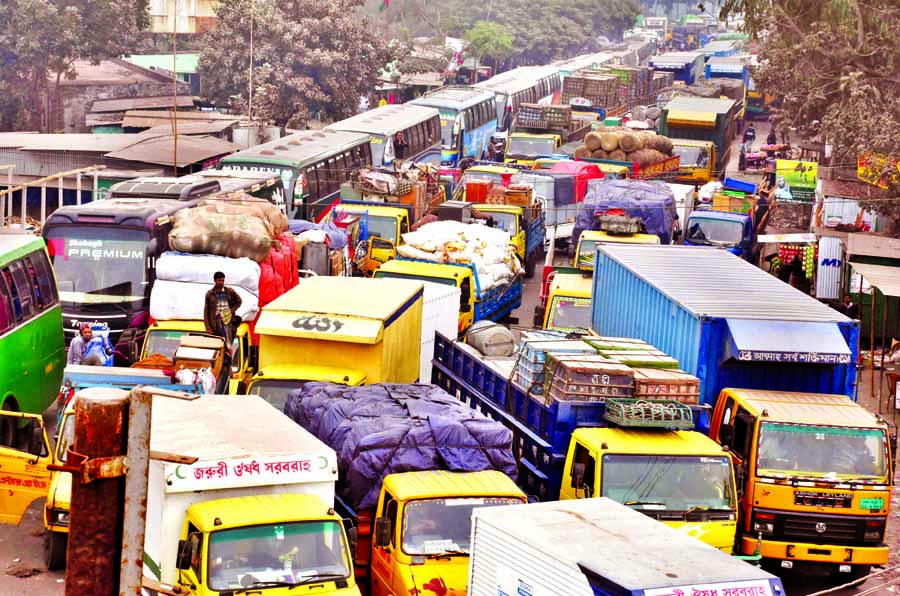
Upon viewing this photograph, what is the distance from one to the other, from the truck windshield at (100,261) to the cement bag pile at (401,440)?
7565mm

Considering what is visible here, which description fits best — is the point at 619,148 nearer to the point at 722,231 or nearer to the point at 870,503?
the point at 722,231

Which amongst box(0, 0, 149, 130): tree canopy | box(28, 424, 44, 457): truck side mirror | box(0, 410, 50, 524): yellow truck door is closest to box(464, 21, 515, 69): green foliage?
box(0, 0, 149, 130): tree canopy

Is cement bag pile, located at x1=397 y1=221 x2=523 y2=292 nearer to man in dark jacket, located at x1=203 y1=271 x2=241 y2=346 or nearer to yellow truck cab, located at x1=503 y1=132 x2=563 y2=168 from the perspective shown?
man in dark jacket, located at x1=203 y1=271 x2=241 y2=346

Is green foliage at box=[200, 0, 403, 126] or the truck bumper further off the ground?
green foliage at box=[200, 0, 403, 126]

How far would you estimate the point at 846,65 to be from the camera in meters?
34.2

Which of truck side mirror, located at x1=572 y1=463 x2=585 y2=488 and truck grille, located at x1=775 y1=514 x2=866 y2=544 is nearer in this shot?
truck side mirror, located at x1=572 y1=463 x2=585 y2=488

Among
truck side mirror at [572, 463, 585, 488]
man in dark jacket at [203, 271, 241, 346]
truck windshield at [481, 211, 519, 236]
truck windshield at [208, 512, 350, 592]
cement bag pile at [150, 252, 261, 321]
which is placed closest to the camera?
truck windshield at [208, 512, 350, 592]

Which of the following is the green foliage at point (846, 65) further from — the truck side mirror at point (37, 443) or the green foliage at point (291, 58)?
the truck side mirror at point (37, 443)

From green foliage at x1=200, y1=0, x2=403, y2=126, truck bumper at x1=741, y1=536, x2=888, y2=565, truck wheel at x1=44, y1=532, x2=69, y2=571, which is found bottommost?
truck wheel at x1=44, y1=532, x2=69, y2=571

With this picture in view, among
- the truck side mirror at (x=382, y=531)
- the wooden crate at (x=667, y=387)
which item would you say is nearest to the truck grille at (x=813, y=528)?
the wooden crate at (x=667, y=387)

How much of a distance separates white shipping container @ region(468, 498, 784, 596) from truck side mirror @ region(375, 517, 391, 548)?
100 cm

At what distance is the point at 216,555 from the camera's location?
962 cm

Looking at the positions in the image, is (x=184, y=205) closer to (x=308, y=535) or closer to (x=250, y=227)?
(x=250, y=227)

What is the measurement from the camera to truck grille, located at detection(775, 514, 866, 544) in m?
13.4
